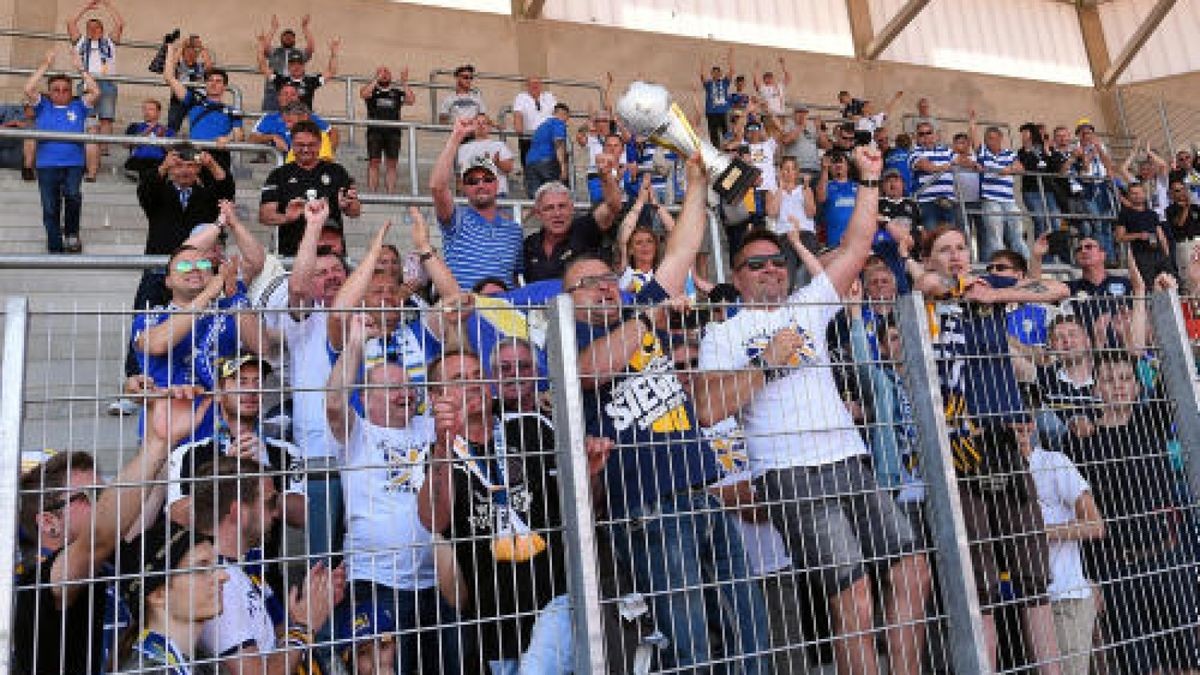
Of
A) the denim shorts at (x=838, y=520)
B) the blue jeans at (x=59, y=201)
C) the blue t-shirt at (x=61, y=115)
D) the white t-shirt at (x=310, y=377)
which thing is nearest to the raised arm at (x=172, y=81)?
the blue t-shirt at (x=61, y=115)

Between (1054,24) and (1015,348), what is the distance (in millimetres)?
17767

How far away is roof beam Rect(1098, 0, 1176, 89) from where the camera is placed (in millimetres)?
17172

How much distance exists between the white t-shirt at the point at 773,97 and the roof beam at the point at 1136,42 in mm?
8357

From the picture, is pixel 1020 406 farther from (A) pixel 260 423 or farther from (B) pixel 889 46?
(B) pixel 889 46

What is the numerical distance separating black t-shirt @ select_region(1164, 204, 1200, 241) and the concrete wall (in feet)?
21.7

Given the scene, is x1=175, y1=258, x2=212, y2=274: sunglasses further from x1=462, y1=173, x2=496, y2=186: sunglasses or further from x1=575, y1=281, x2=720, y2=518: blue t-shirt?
x1=462, y1=173, x2=496, y2=186: sunglasses

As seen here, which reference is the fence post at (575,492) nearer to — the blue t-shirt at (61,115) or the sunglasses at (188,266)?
the sunglasses at (188,266)

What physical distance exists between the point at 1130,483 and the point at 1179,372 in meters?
0.47

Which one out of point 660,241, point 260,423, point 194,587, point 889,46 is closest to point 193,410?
point 260,423

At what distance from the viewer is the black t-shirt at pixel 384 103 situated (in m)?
10.2

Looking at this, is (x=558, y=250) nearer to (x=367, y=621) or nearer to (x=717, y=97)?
(x=367, y=621)

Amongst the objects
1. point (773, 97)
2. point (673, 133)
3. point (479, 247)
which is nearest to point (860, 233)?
point (673, 133)

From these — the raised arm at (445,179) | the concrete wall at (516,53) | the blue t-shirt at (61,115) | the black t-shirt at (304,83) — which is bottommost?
the raised arm at (445,179)

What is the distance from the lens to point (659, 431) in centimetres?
297
